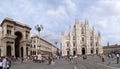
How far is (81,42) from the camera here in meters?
140

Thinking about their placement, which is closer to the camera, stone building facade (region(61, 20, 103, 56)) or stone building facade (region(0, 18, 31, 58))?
stone building facade (region(0, 18, 31, 58))

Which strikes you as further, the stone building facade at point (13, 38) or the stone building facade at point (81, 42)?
the stone building facade at point (81, 42)

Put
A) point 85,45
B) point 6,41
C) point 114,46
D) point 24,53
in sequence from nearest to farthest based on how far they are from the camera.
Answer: point 6,41, point 24,53, point 85,45, point 114,46

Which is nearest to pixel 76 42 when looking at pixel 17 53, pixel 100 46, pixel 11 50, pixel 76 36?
pixel 76 36

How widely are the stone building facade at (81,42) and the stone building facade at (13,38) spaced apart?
1708 inches

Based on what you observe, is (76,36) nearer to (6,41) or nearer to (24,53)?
(24,53)

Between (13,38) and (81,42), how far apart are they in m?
61.7

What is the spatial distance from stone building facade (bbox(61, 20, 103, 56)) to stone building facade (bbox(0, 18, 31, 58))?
43377mm

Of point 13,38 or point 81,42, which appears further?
point 81,42

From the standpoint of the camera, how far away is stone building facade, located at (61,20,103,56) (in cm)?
13725

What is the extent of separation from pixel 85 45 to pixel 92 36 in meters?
6.92

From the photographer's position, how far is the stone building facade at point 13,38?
81375 mm

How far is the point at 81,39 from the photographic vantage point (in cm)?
14088

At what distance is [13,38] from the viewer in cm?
8444
